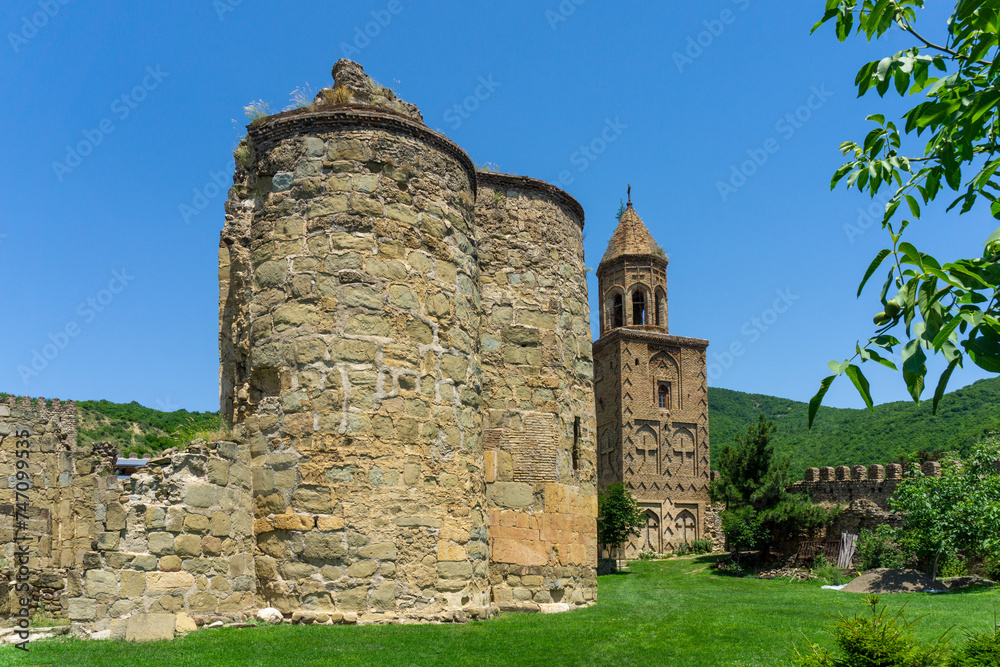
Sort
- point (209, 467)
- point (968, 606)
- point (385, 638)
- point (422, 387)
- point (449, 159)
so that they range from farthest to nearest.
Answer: point (968, 606), point (449, 159), point (422, 387), point (209, 467), point (385, 638)

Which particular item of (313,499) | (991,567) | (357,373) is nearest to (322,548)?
(313,499)

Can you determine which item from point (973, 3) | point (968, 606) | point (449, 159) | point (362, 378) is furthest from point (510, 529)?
point (973, 3)

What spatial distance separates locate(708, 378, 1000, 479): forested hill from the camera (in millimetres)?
53250

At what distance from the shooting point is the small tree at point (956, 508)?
20609 millimetres

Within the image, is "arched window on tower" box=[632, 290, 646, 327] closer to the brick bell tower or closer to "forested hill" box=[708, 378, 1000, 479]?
the brick bell tower

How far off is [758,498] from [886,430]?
34.6 metres

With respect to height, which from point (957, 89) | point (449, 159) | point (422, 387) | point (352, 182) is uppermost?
point (449, 159)

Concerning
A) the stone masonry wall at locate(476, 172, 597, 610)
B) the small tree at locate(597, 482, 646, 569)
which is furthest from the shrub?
the stone masonry wall at locate(476, 172, 597, 610)

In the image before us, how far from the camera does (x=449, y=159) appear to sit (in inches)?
469

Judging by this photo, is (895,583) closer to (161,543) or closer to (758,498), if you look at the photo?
(758,498)

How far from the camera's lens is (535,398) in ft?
43.7

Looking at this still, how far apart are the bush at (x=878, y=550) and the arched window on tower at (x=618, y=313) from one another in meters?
23.2

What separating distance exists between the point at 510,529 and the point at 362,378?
393 cm

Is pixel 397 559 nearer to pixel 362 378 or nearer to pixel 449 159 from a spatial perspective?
pixel 362 378
